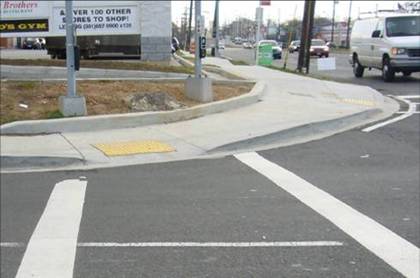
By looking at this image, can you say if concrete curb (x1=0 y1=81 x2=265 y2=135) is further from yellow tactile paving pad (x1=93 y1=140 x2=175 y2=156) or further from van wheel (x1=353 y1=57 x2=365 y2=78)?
van wheel (x1=353 y1=57 x2=365 y2=78)

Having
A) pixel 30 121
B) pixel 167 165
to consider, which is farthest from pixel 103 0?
pixel 167 165

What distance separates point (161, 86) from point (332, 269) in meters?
10.1

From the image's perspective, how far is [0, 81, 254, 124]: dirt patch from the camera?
11.4 m

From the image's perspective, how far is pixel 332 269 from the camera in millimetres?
4676

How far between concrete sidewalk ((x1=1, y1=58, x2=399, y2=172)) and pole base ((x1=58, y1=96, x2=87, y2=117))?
0.69 metres

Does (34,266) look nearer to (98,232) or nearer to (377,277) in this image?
(98,232)

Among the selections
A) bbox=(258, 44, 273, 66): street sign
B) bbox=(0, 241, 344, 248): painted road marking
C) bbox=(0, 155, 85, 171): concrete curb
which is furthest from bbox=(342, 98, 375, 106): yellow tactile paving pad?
bbox=(258, 44, 273, 66): street sign

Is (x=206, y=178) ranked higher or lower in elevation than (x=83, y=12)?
lower

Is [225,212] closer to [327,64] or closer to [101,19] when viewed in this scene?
[101,19]

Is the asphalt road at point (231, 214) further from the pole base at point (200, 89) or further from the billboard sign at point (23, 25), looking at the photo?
the billboard sign at point (23, 25)

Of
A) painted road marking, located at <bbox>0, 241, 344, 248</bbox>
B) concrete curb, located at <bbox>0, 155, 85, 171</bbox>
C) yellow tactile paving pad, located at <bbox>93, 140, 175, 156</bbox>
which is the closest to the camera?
painted road marking, located at <bbox>0, 241, 344, 248</bbox>

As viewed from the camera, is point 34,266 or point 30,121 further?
point 30,121

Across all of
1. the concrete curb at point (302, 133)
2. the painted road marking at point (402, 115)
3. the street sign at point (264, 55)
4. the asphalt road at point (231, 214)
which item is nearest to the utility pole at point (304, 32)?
the street sign at point (264, 55)

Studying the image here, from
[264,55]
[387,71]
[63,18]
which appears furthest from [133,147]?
[264,55]
